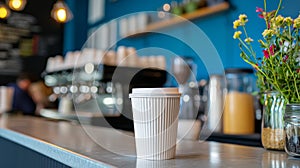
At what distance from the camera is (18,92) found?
3996 mm

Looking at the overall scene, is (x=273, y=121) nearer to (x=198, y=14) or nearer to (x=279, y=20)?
(x=279, y=20)

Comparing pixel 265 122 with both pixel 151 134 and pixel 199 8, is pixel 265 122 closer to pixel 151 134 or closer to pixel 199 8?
pixel 151 134

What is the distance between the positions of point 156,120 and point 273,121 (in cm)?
34

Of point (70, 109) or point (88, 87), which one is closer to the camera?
point (88, 87)

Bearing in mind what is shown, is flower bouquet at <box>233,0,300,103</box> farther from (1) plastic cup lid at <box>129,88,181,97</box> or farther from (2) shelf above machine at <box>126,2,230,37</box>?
(2) shelf above machine at <box>126,2,230,37</box>

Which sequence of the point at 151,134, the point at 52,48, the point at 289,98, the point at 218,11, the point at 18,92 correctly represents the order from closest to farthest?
the point at 151,134 → the point at 289,98 → the point at 218,11 → the point at 18,92 → the point at 52,48

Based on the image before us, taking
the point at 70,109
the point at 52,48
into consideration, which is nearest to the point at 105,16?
the point at 52,48

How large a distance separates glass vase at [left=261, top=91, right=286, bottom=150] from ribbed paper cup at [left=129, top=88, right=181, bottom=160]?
0.96 ft

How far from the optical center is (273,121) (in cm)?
79

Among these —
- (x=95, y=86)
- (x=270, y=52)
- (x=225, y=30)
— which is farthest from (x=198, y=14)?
(x=270, y=52)

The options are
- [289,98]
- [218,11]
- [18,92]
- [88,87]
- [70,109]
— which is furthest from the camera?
[18,92]

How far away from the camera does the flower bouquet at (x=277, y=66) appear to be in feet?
2.39

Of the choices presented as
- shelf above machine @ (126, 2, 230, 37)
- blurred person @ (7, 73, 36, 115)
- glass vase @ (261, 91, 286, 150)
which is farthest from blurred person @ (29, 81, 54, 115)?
glass vase @ (261, 91, 286, 150)

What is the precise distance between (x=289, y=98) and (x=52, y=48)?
446 cm
